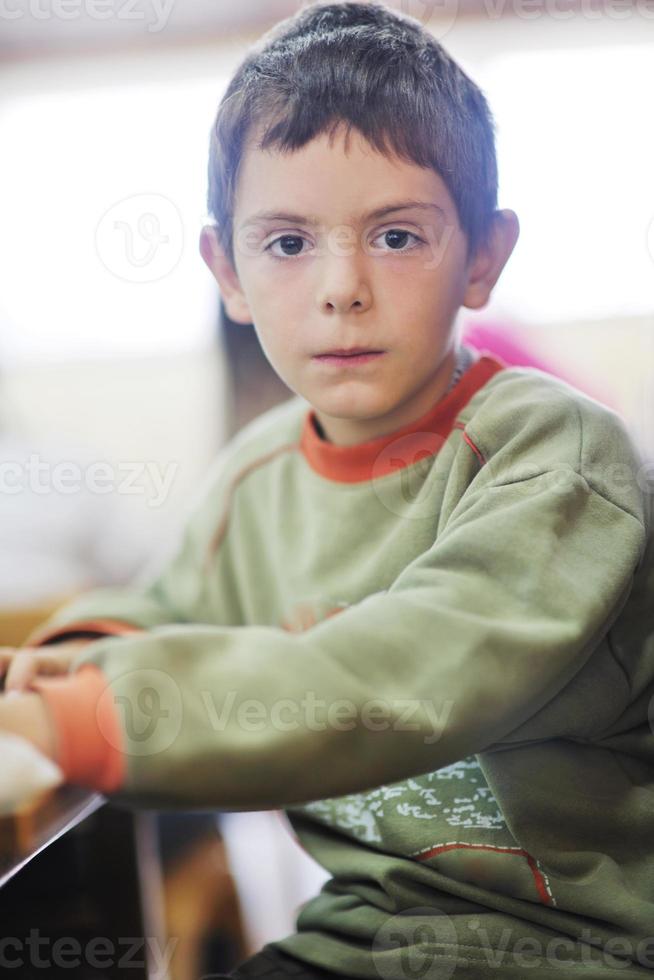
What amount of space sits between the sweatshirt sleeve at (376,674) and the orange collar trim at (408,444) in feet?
0.43

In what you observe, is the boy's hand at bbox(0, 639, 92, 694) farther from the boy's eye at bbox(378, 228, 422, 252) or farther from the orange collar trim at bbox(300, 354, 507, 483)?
the boy's eye at bbox(378, 228, 422, 252)

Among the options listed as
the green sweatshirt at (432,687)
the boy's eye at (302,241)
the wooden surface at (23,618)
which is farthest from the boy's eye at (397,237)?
the wooden surface at (23,618)

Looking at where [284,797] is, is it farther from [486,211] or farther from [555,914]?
[486,211]

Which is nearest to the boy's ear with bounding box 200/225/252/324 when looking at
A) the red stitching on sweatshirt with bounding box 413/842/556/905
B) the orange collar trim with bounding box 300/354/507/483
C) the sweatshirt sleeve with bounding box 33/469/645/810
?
the orange collar trim with bounding box 300/354/507/483

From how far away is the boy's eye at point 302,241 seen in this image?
0.54 metres

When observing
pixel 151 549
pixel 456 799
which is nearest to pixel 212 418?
pixel 151 549

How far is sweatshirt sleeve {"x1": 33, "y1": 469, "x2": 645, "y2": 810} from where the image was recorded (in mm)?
386

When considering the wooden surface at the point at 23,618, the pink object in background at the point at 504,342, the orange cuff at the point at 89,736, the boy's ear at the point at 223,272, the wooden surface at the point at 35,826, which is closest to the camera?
the orange cuff at the point at 89,736

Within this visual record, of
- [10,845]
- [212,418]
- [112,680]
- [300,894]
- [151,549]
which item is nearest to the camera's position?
[112,680]

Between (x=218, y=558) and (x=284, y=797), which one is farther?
(x=218, y=558)

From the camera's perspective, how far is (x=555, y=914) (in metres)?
0.54

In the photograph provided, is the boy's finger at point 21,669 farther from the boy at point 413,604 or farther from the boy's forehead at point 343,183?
the boy's forehead at point 343,183

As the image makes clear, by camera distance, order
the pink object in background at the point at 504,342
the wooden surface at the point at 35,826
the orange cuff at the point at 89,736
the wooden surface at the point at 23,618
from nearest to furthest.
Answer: the orange cuff at the point at 89,736
the wooden surface at the point at 35,826
the pink object in background at the point at 504,342
the wooden surface at the point at 23,618

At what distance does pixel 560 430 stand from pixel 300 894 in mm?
411
